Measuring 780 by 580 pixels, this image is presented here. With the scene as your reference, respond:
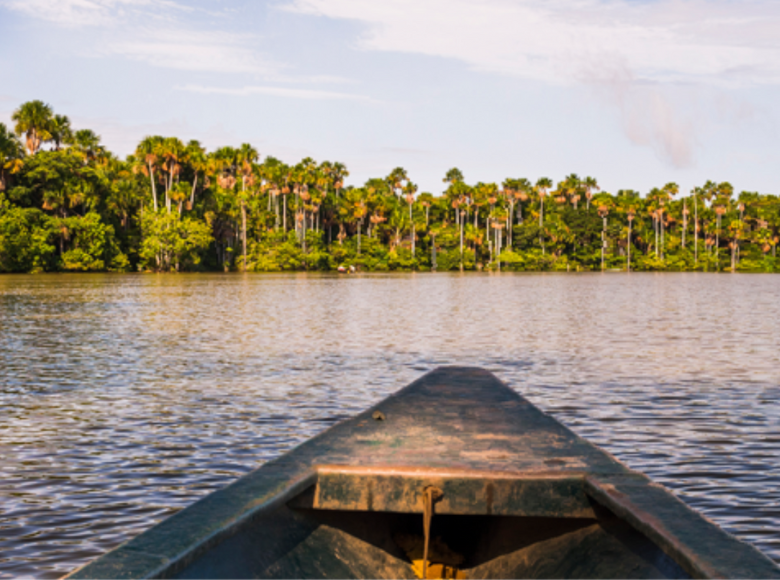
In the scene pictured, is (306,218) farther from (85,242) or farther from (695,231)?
(695,231)

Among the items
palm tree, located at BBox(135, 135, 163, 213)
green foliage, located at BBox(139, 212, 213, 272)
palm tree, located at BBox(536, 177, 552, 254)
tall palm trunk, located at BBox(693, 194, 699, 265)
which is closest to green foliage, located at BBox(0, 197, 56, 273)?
green foliage, located at BBox(139, 212, 213, 272)

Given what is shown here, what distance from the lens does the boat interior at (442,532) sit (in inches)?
161

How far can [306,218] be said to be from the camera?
410ft

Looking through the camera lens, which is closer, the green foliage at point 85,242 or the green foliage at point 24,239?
the green foliage at point 24,239

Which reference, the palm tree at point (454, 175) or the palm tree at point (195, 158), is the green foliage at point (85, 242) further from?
the palm tree at point (454, 175)

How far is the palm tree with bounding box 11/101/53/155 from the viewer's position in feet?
277

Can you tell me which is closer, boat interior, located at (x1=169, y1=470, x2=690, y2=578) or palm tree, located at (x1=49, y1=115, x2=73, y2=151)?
boat interior, located at (x1=169, y1=470, x2=690, y2=578)

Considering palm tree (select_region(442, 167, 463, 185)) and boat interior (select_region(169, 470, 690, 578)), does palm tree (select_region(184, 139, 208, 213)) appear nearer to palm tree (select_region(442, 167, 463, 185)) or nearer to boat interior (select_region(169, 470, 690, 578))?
palm tree (select_region(442, 167, 463, 185))

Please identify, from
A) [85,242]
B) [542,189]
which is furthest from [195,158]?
[542,189]

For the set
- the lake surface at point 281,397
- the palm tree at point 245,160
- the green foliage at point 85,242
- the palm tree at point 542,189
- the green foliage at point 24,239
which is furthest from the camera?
the palm tree at point 542,189

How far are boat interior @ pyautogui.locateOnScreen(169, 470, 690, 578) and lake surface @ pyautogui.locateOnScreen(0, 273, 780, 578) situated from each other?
219cm

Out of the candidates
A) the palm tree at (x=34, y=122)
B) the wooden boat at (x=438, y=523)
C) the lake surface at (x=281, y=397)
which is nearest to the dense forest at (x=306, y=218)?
the palm tree at (x=34, y=122)

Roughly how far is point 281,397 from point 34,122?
3315 inches

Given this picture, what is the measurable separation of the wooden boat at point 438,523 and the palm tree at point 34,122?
90.0 meters
